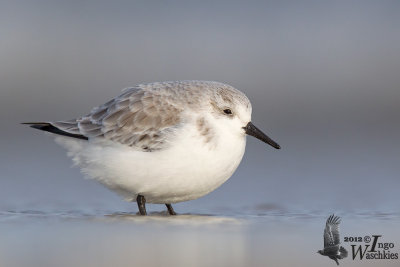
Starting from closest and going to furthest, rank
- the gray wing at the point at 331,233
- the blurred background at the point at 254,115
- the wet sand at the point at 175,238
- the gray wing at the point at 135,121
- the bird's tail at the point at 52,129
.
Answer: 1. the wet sand at the point at 175,238
2. the gray wing at the point at 331,233
3. the blurred background at the point at 254,115
4. the gray wing at the point at 135,121
5. the bird's tail at the point at 52,129

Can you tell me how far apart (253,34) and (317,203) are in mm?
7997

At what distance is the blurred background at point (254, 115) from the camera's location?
5977 mm

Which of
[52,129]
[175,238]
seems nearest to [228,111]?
[175,238]

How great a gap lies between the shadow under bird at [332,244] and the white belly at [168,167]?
3.43ft

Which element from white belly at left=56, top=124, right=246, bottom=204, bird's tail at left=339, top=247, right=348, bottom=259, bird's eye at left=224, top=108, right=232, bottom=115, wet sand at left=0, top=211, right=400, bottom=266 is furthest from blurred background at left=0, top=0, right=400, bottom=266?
bird's eye at left=224, top=108, right=232, bottom=115

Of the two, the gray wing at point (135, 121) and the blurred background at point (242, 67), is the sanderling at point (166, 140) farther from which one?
the blurred background at point (242, 67)

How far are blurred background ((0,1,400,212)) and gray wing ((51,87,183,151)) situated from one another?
8.44 ft

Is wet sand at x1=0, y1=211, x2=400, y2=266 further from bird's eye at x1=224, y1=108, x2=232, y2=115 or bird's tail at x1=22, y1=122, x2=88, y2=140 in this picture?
bird's eye at x1=224, y1=108, x2=232, y2=115

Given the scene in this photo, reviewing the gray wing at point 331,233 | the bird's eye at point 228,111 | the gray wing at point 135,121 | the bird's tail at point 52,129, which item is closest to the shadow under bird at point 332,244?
the gray wing at point 331,233

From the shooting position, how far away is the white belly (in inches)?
265

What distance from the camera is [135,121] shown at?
7.14 meters

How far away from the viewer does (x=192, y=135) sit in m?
6.74

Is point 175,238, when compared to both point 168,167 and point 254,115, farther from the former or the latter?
point 254,115

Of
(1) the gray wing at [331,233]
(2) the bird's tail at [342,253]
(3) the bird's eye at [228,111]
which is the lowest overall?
(2) the bird's tail at [342,253]
